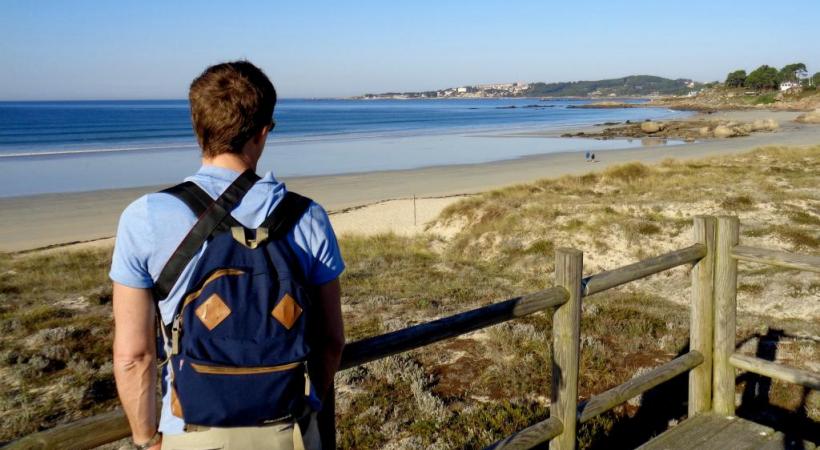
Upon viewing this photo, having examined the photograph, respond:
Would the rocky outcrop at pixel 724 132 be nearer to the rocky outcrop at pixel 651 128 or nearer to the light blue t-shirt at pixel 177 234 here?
the rocky outcrop at pixel 651 128

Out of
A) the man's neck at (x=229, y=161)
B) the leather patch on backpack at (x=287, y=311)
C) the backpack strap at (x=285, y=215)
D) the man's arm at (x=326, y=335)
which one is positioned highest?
the man's neck at (x=229, y=161)

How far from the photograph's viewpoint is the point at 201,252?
176 centimetres

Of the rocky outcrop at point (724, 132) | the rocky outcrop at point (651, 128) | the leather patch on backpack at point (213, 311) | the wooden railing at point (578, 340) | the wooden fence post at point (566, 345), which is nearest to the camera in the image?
the leather patch on backpack at point (213, 311)

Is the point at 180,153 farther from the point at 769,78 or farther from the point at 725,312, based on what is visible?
the point at 769,78

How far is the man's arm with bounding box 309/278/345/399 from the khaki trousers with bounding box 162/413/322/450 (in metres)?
0.19

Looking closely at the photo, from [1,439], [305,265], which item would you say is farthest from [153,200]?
[1,439]

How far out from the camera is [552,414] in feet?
11.5

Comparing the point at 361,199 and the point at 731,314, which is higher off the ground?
the point at 731,314

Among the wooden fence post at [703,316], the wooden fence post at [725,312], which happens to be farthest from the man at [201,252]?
the wooden fence post at [725,312]

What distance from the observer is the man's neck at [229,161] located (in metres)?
1.89

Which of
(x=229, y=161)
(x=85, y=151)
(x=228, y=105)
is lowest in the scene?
(x=85, y=151)

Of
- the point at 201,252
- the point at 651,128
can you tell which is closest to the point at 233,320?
the point at 201,252

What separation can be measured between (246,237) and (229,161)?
0.26m

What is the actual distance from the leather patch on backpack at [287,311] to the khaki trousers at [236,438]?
12.5 inches
